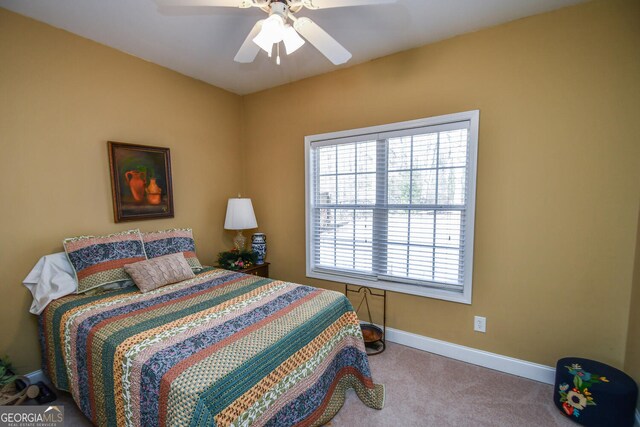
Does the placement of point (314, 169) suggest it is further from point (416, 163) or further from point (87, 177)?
point (87, 177)

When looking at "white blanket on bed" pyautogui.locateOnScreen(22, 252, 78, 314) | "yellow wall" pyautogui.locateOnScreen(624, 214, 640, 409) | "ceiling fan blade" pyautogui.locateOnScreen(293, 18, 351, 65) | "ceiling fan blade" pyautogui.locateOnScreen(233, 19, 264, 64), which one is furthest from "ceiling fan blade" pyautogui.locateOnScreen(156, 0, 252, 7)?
"yellow wall" pyautogui.locateOnScreen(624, 214, 640, 409)

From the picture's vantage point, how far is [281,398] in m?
1.34

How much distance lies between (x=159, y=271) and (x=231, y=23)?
1.96 meters

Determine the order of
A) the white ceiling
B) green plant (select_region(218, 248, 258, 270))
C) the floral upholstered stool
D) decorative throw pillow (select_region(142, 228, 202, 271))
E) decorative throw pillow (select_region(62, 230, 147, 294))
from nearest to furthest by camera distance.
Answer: the floral upholstered stool < the white ceiling < decorative throw pillow (select_region(62, 230, 147, 294)) < decorative throw pillow (select_region(142, 228, 202, 271)) < green plant (select_region(218, 248, 258, 270))

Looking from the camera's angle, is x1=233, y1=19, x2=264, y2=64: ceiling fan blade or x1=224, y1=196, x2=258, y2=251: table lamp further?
x1=224, y1=196, x2=258, y2=251: table lamp

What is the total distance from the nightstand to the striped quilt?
2.47 ft

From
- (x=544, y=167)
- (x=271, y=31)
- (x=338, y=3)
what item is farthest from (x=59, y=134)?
(x=544, y=167)

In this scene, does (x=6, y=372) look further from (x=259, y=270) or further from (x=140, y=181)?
(x=259, y=270)

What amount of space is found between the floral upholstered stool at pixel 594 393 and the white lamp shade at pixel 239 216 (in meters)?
2.85

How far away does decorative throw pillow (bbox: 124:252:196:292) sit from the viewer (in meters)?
2.10

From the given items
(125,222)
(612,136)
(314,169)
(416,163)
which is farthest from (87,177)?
(612,136)

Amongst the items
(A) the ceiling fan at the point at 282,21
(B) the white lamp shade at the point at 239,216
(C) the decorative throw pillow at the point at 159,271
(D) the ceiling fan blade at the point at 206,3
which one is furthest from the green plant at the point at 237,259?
(D) the ceiling fan blade at the point at 206,3

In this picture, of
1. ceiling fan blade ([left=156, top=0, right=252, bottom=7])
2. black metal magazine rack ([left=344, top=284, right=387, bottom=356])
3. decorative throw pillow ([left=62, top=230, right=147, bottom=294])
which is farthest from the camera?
black metal magazine rack ([left=344, top=284, right=387, bottom=356])

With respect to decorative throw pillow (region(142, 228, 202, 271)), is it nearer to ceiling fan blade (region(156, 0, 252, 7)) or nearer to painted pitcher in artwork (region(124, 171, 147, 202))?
painted pitcher in artwork (region(124, 171, 147, 202))
